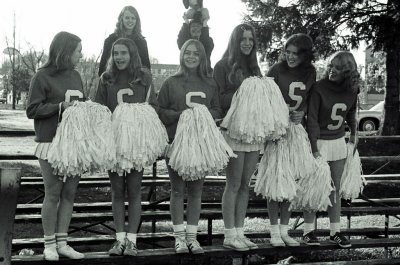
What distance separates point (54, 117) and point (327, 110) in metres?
2.10

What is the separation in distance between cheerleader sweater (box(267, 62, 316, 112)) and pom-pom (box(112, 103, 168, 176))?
1.10 m

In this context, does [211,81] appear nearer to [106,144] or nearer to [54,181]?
[106,144]

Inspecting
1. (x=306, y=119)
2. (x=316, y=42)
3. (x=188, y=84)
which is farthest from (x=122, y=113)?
(x=316, y=42)

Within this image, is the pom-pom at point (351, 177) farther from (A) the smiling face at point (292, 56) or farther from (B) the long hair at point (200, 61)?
(B) the long hair at point (200, 61)

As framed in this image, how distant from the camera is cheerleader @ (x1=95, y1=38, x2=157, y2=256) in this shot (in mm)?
3824

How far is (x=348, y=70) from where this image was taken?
4359 mm

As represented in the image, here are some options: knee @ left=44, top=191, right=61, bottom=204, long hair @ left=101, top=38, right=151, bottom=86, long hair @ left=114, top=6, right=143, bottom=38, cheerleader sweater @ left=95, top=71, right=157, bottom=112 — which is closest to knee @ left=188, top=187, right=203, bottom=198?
cheerleader sweater @ left=95, top=71, right=157, bottom=112

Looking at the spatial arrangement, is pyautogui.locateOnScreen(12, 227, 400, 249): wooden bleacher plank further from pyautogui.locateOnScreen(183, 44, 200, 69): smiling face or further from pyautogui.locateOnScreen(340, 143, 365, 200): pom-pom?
pyautogui.locateOnScreen(183, 44, 200, 69): smiling face

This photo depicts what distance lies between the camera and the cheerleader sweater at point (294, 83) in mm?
4320

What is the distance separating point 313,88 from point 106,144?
1734 mm

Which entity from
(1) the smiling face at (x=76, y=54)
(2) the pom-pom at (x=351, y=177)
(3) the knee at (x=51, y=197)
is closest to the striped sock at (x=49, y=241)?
(3) the knee at (x=51, y=197)

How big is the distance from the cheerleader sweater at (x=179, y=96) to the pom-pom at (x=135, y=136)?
158 millimetres

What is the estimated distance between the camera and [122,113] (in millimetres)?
3777

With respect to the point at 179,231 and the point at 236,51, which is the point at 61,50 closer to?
the point at 236,51
